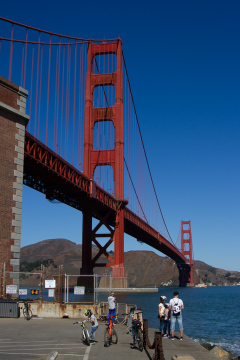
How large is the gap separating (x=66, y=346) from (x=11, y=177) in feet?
36.5

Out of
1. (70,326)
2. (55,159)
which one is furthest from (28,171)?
(70,326)

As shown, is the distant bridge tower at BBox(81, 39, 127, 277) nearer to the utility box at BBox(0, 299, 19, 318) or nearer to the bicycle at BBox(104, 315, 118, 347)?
the utility box at BBox(0, 299, 19, 318)

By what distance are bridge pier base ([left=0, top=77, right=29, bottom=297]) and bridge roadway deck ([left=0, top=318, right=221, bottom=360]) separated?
13.4 ft

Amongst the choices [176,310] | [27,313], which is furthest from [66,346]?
[27,313]

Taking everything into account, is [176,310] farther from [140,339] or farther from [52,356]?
[52,356]

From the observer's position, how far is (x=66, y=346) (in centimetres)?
1330

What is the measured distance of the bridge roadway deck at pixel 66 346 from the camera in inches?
472

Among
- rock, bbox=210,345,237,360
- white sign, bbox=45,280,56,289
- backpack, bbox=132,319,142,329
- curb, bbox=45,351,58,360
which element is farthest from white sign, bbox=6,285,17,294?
curb, bbox=45,351,58,360

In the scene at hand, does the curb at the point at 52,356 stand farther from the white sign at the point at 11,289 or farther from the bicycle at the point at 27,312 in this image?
the white sign at the point at 11,289

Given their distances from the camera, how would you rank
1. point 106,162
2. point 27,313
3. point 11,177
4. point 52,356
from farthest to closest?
point 106,162 → point 11,177 → point 27,313 → point 52,356

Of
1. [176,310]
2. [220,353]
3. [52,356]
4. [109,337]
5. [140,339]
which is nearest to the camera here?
[52,356]

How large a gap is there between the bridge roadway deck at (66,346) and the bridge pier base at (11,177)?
4093 mm

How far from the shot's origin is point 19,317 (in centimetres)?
2095

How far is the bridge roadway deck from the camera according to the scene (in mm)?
11992
